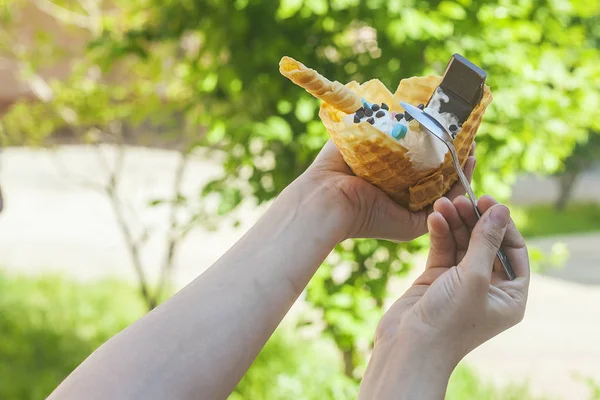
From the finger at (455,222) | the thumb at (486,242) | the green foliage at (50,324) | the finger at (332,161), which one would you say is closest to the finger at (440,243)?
the finger at (455,222)

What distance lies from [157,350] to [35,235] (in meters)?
6.09

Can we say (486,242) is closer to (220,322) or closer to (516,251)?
(516,251)

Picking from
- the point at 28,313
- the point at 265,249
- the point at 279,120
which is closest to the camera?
the point at 265,249

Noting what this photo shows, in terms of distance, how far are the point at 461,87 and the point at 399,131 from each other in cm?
13

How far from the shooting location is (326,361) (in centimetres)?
348

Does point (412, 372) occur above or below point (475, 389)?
above

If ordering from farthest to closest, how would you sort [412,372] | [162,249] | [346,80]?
[162,249]
[346,80]
[412,372]

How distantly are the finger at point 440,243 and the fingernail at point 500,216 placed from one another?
0.12 meters

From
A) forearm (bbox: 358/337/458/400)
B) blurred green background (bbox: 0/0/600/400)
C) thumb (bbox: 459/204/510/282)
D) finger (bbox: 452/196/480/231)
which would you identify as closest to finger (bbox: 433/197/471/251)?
finger (bbox: 452/196/480/231)

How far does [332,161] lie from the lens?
1412 mm

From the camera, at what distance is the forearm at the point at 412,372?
1.04 meters

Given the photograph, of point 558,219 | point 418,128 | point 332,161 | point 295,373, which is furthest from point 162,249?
point 418,128

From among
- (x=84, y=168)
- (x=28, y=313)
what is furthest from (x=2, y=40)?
(x=84, y=168)

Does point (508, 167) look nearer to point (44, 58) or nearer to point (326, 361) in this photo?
point (326, 361)
